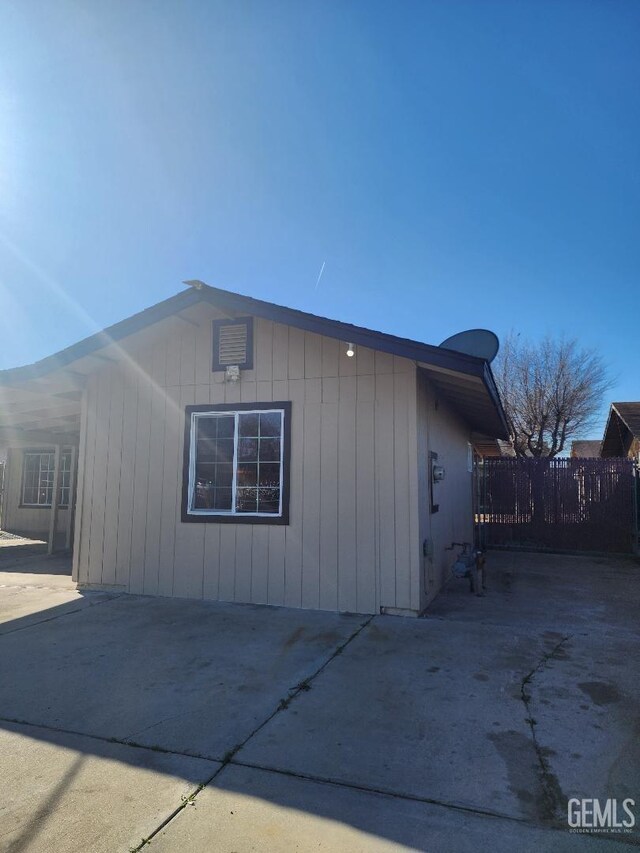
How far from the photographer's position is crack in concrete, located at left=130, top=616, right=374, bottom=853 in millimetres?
2171

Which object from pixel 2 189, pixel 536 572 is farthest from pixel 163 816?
pixel 536 572

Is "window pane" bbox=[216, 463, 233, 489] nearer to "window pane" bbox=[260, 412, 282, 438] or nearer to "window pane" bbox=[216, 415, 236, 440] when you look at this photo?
"window pane" bbox=[216, 415, 236, 440]

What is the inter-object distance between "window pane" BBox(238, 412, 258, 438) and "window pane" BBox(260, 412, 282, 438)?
0.08 metres

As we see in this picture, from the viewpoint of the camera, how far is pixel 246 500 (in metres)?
6.37

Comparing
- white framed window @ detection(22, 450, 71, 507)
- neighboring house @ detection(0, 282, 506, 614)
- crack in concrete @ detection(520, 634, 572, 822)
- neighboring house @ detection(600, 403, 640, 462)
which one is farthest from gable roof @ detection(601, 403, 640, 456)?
white framed window @ detection(22, 450, 71, 507)

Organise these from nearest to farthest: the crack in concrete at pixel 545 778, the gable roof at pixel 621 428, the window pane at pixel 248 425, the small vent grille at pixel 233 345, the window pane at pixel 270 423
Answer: the crack in concrete at pixel 545 778
the window pane at pixel 270 423
the window pane at pixel 248 425
the small vent grille at pixel 233 345
the gable roof at pixel 621 428

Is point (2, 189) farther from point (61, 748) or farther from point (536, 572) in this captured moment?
point (536, 572)

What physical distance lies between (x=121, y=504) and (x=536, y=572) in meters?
7.02

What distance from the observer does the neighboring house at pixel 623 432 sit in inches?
565

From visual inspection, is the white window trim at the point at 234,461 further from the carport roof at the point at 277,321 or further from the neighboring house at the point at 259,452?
the carport roof at the point at 277,321

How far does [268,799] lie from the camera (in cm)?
237

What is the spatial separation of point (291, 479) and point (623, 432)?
15883 mm

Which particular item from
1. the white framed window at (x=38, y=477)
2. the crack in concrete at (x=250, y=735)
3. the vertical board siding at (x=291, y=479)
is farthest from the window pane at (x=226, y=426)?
the white framed window at (x=38, y=477)

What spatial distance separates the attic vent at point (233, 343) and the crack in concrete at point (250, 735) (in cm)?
356
